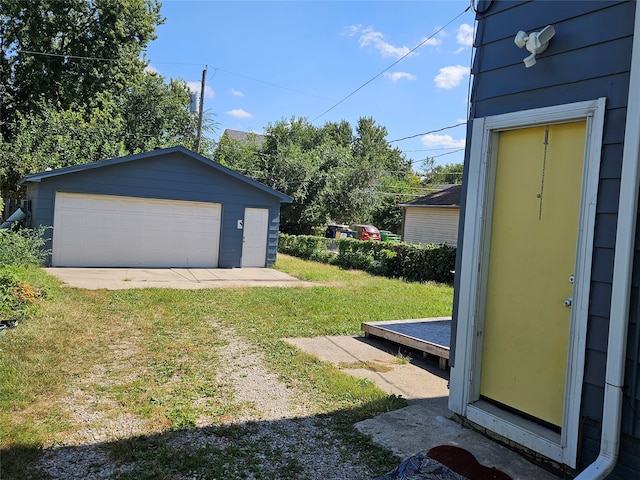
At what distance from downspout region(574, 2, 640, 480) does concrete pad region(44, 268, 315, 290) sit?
8456 mm

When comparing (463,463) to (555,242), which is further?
(555,242)

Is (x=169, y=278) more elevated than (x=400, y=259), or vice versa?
(x=400, y=259)

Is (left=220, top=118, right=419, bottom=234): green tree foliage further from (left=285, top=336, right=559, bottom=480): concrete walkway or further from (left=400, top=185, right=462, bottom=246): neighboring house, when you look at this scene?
(left=285, top=336, right=559, bottom=480): concrete walkway

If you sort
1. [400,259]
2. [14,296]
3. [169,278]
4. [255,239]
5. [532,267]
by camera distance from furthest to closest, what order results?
[255,239], [400,259], [169,278], [14,296], [532,267]

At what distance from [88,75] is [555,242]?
27218 millimetres

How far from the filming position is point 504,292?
3.10 m

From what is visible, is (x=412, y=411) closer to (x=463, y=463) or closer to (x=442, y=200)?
(x=463, y=463)

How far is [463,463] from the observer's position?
2.68 metres

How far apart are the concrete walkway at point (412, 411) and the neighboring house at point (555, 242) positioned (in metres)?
0.14

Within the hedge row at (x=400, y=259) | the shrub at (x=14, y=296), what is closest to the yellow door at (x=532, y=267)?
the shrub at (x=14, y=296)

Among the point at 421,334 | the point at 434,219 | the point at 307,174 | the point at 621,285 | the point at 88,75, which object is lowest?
the point at 421,334

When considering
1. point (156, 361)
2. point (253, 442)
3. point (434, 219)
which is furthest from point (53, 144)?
point (253, 442)

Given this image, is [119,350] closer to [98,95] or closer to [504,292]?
[504,292]

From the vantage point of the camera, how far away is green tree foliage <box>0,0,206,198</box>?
74.5 ft
